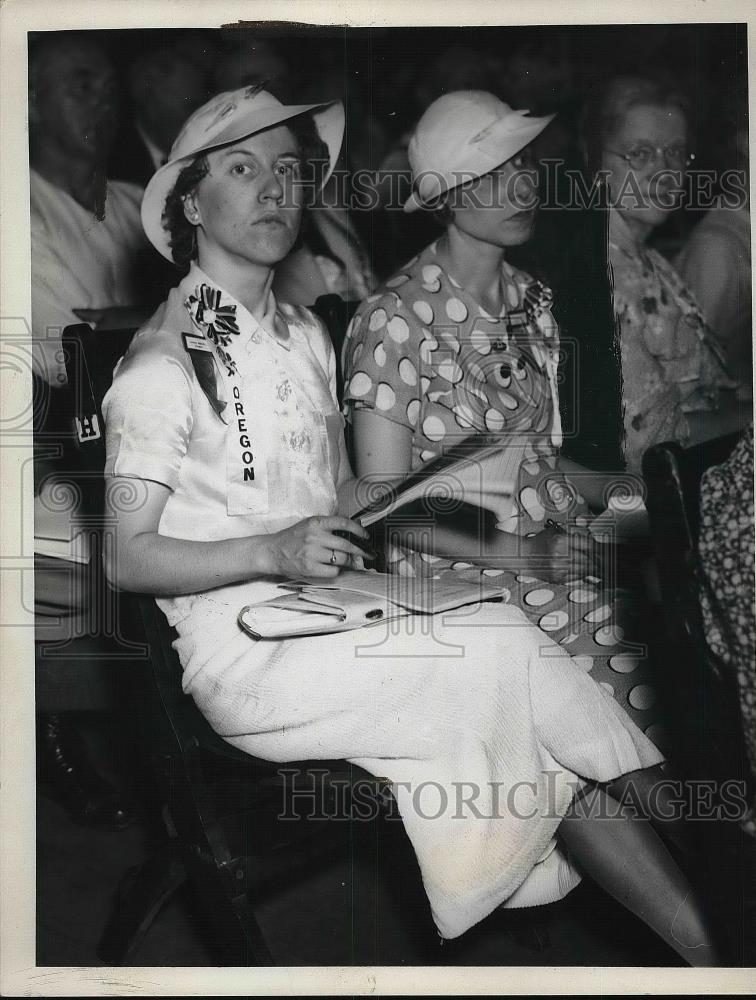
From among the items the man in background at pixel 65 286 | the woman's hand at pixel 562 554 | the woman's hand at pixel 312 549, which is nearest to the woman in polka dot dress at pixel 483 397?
the woman's hand at pixel 562 554

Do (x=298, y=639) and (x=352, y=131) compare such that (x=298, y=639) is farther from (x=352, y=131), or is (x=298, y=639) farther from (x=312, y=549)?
(x=352, y=131)

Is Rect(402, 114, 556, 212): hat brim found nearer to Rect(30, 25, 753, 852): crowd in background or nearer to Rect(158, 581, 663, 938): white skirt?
Rect(30, 25, 753, 852): crowd in background

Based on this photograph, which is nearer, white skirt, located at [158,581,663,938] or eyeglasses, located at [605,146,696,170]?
white skirt, located at [158,581,663,938]

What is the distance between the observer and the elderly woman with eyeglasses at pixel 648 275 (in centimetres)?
226

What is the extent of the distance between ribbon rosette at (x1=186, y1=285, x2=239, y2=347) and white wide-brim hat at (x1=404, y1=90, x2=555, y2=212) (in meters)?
0.51

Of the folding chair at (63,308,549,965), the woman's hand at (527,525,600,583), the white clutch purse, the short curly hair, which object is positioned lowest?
the folding chair at (63,308,549,965)

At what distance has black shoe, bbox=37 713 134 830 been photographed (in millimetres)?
2270

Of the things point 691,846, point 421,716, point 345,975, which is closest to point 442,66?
point 421,716

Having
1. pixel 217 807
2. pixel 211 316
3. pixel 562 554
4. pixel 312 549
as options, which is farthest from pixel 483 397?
pixel 217 807

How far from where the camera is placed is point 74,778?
2.28 metres

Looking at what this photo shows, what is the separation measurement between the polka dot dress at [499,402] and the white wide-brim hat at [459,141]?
169 millimetres

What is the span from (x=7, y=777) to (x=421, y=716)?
1.05 metres

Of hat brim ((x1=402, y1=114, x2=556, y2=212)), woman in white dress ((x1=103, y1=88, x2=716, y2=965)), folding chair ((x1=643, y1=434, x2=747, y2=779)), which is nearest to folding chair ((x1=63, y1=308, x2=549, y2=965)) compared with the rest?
woman in white dress ((x1=103, y1=88, x2=716, y2=965))

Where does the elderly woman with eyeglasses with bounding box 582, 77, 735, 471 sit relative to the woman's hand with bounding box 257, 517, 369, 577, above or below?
above
